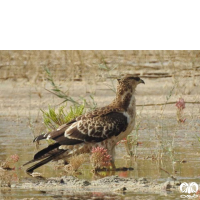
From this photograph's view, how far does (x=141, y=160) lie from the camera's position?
1055 centimetres

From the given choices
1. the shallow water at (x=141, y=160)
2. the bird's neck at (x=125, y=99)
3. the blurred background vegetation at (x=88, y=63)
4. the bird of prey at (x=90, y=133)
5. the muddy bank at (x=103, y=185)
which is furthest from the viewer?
the blurred background vegetation at (x=88, y=63)

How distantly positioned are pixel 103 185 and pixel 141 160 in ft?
6.73

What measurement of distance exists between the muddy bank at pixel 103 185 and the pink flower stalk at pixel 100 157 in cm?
Answer: 80

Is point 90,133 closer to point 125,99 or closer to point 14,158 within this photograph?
point 125,99

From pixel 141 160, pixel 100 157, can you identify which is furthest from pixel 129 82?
pixel 100 157

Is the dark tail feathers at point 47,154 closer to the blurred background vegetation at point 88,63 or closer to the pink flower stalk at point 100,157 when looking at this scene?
the pink flower stalk at point 100,157

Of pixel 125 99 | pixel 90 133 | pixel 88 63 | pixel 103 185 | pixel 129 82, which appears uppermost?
pixel 88 63

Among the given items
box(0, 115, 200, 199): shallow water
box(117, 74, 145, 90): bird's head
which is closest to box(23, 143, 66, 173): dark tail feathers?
box(0, 115, 200, 199): shallow water

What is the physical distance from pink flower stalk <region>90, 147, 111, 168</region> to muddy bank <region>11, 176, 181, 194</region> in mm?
803

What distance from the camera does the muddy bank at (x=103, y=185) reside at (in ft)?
27.2

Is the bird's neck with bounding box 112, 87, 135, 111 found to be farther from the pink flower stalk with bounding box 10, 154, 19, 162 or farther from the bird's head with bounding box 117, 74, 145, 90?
the pink flower stalk with bounding box 10, 154, 19, 162

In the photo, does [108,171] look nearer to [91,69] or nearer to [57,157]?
[57,157]

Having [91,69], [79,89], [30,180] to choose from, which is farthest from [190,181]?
[91,69]

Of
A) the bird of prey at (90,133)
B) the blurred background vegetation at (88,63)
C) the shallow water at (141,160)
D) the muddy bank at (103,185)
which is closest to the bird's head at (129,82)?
Answer: the bird of prey at (90,133)
